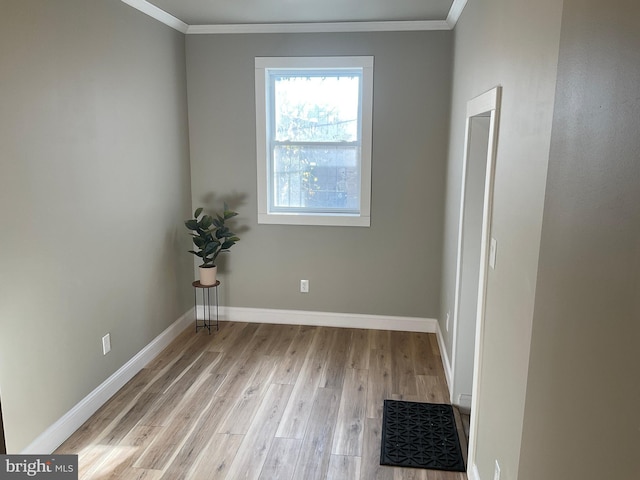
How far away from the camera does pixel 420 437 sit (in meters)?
2.74

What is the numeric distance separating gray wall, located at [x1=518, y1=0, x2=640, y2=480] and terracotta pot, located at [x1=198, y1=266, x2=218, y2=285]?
10.2 ft

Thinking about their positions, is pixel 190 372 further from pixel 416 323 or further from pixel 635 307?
pixel 635 307

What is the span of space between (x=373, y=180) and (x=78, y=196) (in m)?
2.33

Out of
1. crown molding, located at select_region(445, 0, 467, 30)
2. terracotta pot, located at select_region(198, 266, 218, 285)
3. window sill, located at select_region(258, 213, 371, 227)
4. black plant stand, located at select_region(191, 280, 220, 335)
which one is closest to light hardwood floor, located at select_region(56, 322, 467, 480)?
black plant stand, located at select_region(191, 280, 220, 335)

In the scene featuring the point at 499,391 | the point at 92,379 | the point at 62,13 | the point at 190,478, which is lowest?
the point at 190,478

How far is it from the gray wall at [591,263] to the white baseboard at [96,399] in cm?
240

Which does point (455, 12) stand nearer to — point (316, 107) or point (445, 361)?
point (316, 107)

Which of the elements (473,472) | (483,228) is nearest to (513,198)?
(483,228)

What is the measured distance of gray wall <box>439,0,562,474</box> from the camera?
144cm

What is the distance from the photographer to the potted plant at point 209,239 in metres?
4.00

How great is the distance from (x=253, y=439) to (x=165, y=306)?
163 centimetres

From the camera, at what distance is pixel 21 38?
7.47ft

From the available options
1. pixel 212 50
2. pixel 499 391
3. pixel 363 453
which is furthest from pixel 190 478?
pixel 212 50

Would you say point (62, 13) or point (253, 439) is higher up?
point (62, 13)
